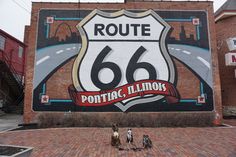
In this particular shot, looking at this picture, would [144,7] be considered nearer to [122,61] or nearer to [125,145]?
[122,61]

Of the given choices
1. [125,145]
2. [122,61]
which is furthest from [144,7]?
[125,145]

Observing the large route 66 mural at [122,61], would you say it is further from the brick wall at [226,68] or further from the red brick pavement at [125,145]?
the red brick pavement at [125,145]

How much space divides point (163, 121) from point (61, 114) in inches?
254

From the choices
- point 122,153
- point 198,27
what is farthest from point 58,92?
point 198,27

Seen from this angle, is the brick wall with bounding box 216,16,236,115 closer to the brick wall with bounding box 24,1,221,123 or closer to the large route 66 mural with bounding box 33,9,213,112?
the brick wall with bounding box 24,1,221,123

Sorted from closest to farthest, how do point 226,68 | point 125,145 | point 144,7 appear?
point 125,145, point 144,7, point 226,68

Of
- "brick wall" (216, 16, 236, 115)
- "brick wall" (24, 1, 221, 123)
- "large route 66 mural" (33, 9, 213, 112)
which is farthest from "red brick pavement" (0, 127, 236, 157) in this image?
"brick wall" (216, 16, 236, 115)

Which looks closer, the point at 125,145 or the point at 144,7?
the point at 125,145

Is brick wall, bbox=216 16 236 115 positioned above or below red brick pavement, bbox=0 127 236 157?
above

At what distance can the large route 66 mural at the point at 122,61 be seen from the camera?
12883 millimetres

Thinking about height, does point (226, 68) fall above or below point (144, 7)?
below

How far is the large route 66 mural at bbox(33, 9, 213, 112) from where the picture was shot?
42.3ft

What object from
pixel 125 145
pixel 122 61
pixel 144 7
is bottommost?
pixel 125 145

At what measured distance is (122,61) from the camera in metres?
13.3
